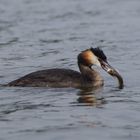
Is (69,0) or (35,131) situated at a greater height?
(69,0)

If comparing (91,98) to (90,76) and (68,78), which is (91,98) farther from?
(90,76)

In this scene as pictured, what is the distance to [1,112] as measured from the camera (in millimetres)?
14398

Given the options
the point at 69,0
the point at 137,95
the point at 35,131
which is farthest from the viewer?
the point at 69,0

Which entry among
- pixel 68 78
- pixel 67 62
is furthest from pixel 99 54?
pixel 67 62

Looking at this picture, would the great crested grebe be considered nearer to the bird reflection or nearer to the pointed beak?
the pointed beak

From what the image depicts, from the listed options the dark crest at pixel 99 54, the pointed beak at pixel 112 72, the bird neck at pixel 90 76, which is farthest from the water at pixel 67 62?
the dark crest at pixel 99 54

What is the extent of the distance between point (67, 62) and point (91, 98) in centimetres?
450

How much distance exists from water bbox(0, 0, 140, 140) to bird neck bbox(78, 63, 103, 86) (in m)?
0.36

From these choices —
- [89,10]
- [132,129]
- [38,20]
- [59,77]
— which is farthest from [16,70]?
[89,10]

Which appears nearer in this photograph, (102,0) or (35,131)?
(35,131)

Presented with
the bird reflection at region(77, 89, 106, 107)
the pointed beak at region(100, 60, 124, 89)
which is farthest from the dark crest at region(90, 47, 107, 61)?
the bird reflection at region(77, 89, 106, 107)

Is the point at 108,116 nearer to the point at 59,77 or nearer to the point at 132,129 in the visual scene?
the point at 132,129

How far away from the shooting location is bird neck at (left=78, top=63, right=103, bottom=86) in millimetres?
17516

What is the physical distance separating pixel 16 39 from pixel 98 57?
23.8ft
